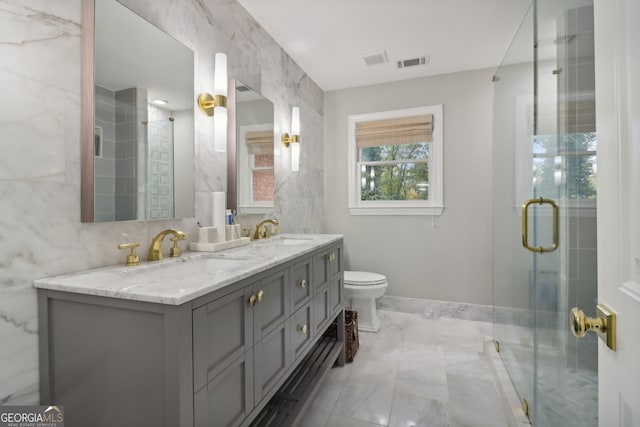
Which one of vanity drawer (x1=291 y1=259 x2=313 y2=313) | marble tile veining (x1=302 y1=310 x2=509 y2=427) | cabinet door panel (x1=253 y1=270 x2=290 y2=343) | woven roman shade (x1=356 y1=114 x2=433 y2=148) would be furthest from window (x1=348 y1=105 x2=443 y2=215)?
cabinet door panel (x1=253 y1=270 x2=290 y2=343)

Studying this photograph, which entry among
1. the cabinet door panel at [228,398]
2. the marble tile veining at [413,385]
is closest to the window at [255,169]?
the cabinet door panel at [228,398]

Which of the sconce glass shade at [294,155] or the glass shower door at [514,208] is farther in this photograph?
the sconce glass shade at [294,155]

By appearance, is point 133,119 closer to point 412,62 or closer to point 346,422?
point 346,422

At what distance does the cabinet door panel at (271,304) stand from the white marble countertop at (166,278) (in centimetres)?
7

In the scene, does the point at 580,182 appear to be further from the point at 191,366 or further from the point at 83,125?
the point at 83,125

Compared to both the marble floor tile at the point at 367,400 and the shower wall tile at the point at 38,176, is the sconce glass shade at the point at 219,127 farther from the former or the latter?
the marble floor tile at the point at 367,400

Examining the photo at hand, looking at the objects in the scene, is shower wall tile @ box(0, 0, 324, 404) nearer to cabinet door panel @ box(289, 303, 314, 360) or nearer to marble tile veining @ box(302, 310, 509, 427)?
cabinet door panel @ box(289, 303, 314, 360)

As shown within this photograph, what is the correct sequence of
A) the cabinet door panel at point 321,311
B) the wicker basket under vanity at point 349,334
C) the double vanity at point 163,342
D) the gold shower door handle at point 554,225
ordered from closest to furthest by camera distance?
the double vanity at point 163,342, the gold shower door handle at point 554,225, the cabinet door panel at point 321,311, the wicker basket under vanity at point 349,334

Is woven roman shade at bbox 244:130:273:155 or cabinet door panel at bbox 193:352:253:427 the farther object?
woven roman shade at bbox 244:130:273:155

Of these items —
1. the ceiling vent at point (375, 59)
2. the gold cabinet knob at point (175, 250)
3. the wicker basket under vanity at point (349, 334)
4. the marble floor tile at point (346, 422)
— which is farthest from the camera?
the ceiling vent at point (375, 59)

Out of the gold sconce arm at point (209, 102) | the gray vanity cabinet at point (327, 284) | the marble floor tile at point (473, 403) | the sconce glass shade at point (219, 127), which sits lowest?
the marble floor tile at point (473, 403)

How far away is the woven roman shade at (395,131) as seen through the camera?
3.21m

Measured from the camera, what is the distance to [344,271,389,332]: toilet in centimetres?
276

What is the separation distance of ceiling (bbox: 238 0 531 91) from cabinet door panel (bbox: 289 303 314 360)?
1950 millimetres
